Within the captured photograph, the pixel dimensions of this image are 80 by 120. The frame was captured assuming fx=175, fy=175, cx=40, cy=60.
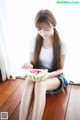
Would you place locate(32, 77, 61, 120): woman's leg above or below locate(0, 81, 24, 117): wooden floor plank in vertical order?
above

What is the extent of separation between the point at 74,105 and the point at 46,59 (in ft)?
1.46

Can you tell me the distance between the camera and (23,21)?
5.57ft

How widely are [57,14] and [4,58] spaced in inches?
28.5

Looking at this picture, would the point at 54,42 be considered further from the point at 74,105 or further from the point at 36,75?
the point at 74,105

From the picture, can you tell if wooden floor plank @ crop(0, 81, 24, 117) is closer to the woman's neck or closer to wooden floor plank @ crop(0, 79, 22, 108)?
wooden floor plank @ crop(0, 79, 22, 108)

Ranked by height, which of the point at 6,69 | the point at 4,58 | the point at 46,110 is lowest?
the point at 46,110

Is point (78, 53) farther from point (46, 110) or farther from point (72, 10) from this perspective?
point (46, 110)

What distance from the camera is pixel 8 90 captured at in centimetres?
172

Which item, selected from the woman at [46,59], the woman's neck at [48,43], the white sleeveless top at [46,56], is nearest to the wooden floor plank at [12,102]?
the woman at [46,59]

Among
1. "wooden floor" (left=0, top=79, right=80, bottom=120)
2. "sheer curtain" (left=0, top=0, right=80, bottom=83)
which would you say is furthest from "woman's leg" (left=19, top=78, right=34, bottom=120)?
"sheer curtain" (left=0, top=0, right=80, bottom=83)

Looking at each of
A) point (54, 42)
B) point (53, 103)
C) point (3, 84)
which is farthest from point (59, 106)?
point (3, 84)

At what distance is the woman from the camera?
46.4 inches

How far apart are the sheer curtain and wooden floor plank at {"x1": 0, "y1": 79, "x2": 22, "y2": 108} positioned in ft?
0.32

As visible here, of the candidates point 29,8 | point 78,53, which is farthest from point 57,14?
point 78,53
